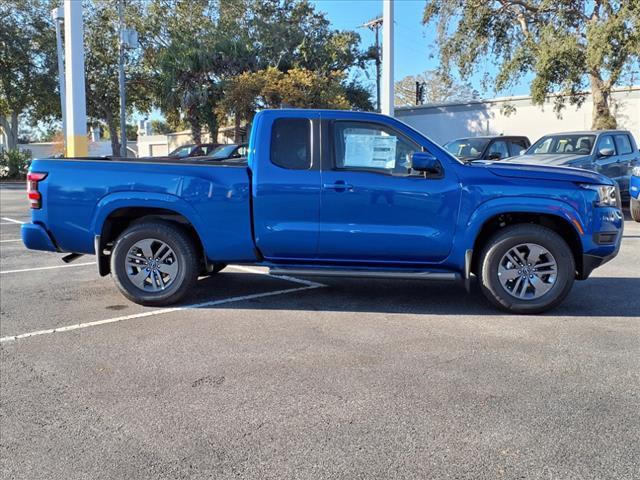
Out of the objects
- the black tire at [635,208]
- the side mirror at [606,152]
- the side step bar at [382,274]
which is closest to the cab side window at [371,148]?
the side step bar at [382,274]

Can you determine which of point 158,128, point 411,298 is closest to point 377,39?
point 411,298

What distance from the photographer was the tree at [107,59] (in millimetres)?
33531

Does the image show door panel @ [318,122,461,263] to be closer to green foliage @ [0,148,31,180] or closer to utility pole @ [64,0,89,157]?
utility pole @ [64,0,89,157]

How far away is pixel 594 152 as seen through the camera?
40.7ft

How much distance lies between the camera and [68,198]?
228 inches

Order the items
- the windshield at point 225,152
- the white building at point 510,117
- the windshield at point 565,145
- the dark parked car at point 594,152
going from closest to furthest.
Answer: the dark parked car at point 594,152 < the windshield at point 565,145 < the windshield at point 225,152 < the white building at point 510,117

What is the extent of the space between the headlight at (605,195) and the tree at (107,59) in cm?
3316

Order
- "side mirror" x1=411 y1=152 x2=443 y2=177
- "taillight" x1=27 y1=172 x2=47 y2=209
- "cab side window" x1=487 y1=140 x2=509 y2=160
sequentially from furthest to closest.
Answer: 1. "cab side window" x1=487 y1=140 x2=509 y2=160
2. "taillight" x1=27 y1=172 x2=47 y2=209
3. "side mirror" x1=411 y1=152 x2=443 y2=177

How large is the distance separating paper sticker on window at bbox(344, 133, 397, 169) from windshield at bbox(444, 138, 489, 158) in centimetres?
932

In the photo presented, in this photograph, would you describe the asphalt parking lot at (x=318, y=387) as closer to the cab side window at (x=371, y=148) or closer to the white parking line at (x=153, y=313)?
the white parking line at (x=153, y=313)

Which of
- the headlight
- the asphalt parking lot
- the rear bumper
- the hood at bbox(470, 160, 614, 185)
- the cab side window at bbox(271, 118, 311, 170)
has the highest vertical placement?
the cab side window at bbox(271, 118, 311, 170)

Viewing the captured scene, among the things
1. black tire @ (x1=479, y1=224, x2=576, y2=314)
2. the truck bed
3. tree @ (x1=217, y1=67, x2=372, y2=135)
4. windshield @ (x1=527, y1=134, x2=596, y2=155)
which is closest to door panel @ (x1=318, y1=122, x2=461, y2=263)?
black tire @ (x1=479, y1=224, x2=576, y2=314)

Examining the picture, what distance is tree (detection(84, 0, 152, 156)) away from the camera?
3353 cm

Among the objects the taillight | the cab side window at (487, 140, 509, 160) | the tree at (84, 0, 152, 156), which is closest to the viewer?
the taillight
